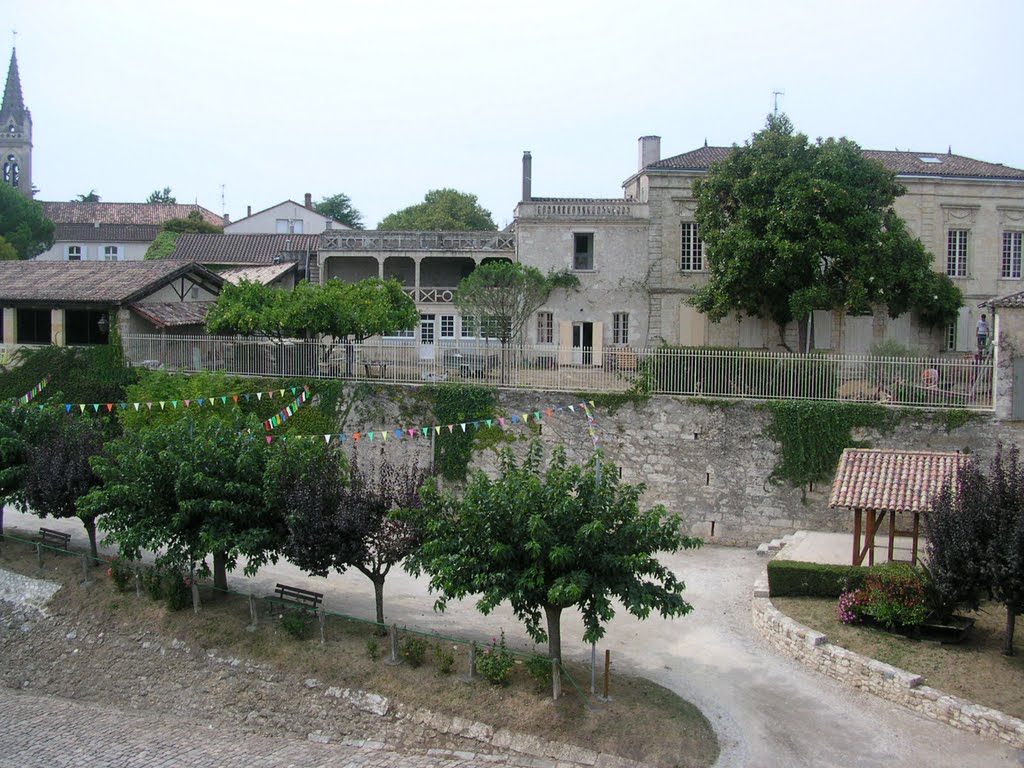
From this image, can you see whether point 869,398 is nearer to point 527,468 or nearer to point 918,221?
point 527,468

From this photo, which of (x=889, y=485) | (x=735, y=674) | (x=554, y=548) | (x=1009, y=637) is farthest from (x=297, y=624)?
(x=1009, y=637)

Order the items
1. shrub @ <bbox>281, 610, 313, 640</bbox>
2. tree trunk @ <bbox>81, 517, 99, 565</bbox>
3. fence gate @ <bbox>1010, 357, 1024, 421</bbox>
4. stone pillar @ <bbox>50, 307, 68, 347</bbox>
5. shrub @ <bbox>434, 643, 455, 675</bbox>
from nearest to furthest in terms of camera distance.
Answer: shrub @ <bbox>434, 643, 455, 675</bbox>, shrub @ <bbox>281, 610, 313, 640</bbox>, tree trunk @ <bbox>81, 517, 99, 565</bbox>, fence gate @ <bbox>1010, 357, 1024, 421</bbox>, stone pillar @ <bbox>50, 307, 68, 347</bbox>

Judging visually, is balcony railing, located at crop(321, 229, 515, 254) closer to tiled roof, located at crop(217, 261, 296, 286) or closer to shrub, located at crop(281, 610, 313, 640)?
tiled roof, located at crop(217, 261, 296, 286)

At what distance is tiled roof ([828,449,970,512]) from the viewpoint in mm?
18281

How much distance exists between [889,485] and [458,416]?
1124 cm

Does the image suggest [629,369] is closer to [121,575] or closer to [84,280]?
[121,575]

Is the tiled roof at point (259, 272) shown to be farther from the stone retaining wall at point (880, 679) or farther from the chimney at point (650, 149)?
the stone retaining wall at point (880, 679)

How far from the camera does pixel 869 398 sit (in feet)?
77.6

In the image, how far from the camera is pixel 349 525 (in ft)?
55.7

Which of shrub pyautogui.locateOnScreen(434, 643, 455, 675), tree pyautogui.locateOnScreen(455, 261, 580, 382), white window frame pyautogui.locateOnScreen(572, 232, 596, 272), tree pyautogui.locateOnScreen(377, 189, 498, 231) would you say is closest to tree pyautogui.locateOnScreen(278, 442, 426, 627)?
shrub pyautogui.locateOnScreen(434, 643, 455, 675)

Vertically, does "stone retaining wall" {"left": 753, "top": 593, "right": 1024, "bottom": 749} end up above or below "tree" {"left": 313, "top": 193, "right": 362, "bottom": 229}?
below

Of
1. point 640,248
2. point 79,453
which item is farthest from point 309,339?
point 640,248

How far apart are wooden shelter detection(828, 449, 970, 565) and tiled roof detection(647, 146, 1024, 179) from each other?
1722cm

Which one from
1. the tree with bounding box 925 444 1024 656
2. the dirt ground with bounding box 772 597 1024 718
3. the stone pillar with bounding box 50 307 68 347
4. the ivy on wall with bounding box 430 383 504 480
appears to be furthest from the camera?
the stone pillar with bounding box 50 307 68 347
